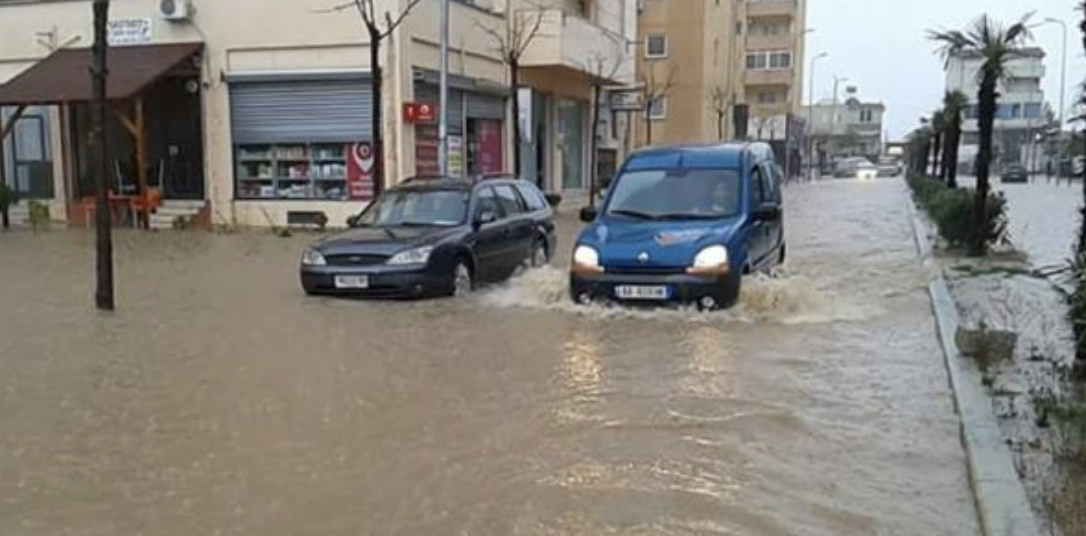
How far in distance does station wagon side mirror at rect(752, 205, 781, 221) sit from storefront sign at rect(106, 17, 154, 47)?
17725 mm

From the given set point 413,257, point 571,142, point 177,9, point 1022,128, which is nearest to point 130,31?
point 177,9

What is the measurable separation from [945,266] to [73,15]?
67.7 ft

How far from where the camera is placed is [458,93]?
26828mm

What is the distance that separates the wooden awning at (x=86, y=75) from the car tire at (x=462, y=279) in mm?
12528

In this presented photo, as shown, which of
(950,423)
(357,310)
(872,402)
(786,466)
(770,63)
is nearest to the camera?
(786,466)

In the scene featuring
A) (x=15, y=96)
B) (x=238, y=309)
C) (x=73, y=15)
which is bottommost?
(x=238, y=309)

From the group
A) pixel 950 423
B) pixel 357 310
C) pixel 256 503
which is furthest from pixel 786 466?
pixel 357 310

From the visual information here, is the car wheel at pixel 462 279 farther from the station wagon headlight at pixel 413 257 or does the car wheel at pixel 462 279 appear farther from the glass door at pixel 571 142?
the glass door at pixel 571 142

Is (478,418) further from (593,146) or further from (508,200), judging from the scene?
(593,146)

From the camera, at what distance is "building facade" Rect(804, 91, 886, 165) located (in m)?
116

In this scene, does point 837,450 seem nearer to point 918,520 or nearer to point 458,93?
point 918,520

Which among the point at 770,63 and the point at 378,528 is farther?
the point at 770,63

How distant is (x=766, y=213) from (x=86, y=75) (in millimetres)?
17589

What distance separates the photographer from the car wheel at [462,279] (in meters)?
12.9
